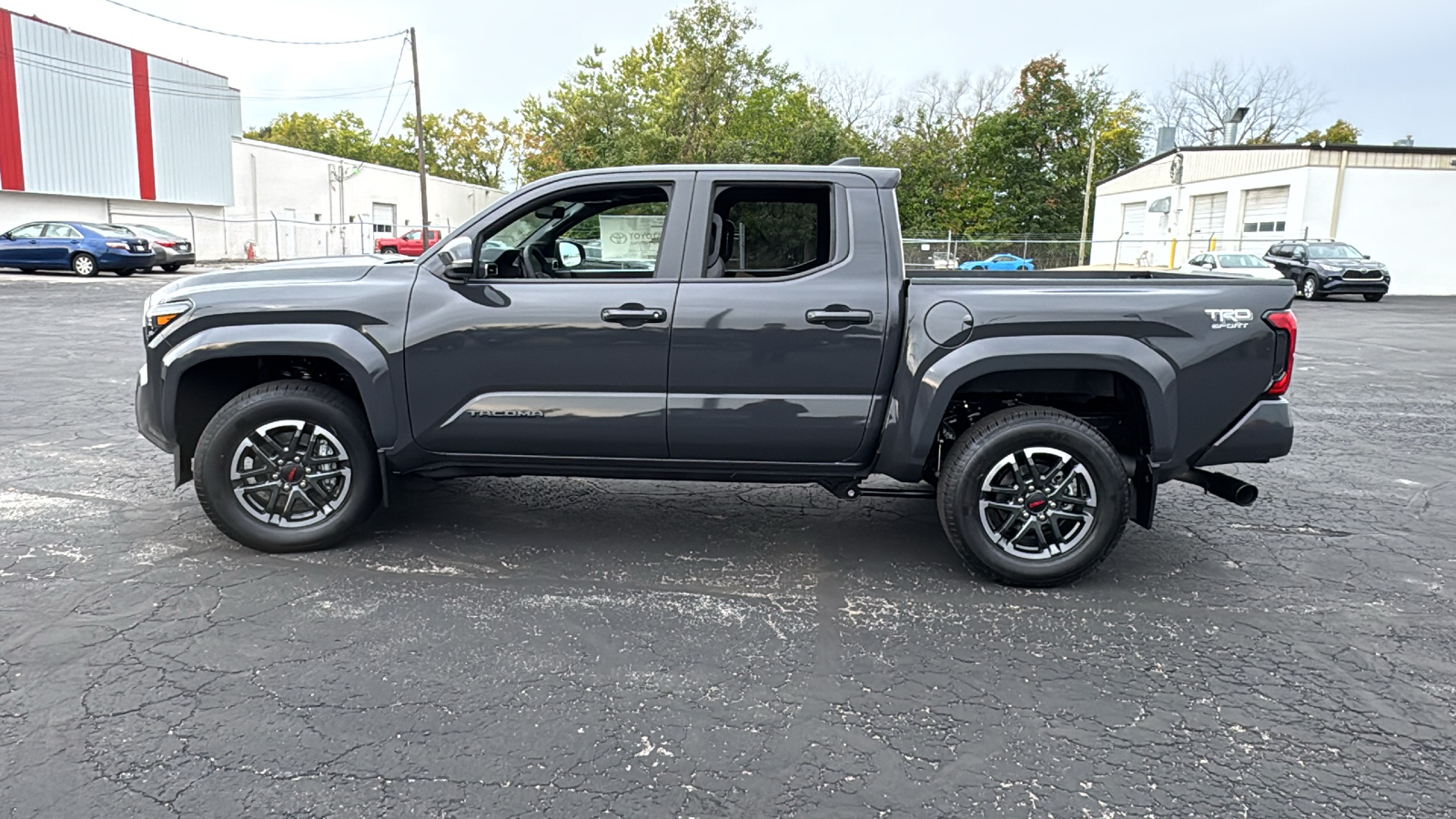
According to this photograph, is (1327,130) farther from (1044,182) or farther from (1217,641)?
(1217,641)

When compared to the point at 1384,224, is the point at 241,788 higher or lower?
lower

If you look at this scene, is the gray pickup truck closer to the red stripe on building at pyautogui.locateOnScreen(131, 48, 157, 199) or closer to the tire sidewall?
the tire sidewall

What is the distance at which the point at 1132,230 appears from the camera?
140 ft

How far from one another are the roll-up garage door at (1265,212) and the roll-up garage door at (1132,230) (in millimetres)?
4688

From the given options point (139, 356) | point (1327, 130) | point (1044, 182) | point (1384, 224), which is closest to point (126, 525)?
point (139, 356)

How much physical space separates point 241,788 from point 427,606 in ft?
4.43

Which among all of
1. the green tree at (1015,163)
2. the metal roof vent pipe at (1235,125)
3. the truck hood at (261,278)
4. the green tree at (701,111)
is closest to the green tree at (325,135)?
the green tree at (701,111)

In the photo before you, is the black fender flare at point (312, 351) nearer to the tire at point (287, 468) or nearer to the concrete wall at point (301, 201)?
the tire at point (287, 468)

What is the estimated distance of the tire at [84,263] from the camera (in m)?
25.2

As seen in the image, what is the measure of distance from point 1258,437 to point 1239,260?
24435mm

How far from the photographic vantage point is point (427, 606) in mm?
4051

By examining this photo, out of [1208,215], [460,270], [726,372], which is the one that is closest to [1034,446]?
[726,372]

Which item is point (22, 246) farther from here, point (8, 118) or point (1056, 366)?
point (1056, 366)

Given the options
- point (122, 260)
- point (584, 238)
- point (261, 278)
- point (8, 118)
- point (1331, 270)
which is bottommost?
point (122, 260)
